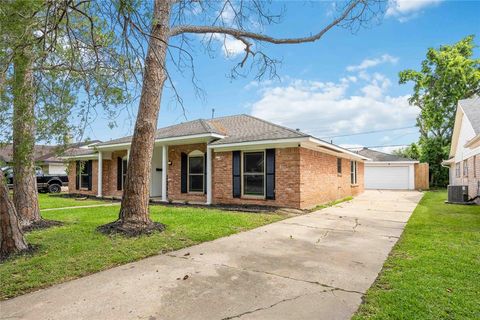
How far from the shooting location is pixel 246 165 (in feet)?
37.2

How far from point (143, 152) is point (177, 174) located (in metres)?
6.85

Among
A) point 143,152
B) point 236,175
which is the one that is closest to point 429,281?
point 143,152

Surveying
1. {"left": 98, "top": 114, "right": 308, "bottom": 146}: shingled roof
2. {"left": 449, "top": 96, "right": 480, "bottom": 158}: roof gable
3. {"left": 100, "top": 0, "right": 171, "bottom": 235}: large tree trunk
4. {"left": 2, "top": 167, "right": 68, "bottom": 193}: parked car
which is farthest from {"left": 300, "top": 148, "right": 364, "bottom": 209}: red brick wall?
{"left": 2, "top": 167, "right": 68, "bottom": 193}: parked car

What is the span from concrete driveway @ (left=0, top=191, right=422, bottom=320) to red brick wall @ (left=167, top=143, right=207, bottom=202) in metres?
7.30

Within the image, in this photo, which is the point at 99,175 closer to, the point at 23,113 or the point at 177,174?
the point at 177,174

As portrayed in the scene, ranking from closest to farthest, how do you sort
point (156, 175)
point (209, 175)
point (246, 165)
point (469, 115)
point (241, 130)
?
point (246, 165) < point (209, 175) < point (241, 130) < point (469, 115) < point (156, 175)

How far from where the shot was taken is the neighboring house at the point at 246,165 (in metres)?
10.3

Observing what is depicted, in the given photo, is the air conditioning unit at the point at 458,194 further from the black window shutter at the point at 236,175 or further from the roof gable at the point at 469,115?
the black window shutter at the point at 236,175

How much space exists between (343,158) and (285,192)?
6.87 metres

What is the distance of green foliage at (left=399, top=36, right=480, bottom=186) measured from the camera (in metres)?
26.1

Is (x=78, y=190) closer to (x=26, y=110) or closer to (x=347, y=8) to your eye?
(x=26, y=110)

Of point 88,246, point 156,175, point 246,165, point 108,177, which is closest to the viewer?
point 88,246

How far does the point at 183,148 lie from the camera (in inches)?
523

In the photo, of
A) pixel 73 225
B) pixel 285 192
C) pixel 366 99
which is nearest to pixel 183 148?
pixel 285 192
